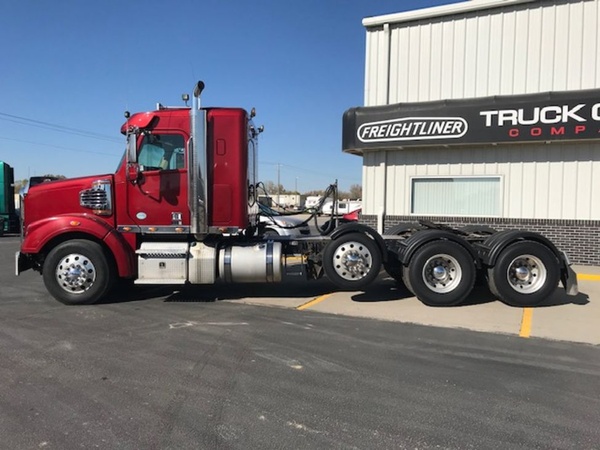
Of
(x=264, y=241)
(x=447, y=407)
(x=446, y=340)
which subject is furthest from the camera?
(x=264, y=241)

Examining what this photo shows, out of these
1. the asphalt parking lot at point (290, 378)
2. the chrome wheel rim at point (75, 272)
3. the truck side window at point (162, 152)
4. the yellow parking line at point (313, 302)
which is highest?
the truck side window at point (162, 152)

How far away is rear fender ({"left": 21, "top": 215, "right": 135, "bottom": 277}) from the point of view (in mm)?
7395

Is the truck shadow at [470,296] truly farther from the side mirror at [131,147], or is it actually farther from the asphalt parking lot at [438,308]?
the side mirror at [131,147]

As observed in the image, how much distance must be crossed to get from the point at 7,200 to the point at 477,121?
2333 cm

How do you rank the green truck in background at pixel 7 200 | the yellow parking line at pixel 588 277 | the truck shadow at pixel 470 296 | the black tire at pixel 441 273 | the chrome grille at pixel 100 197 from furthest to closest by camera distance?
the green truck in background at pixel 7 200
the yellow parking line at pixel 588 277
the truck shadow at pixel 470 296
the chrome grille at pixel 100 197
the black tire at pixel 441 273

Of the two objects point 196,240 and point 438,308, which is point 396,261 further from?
point 196,240

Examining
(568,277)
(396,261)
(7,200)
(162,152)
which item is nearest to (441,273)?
(396,261)

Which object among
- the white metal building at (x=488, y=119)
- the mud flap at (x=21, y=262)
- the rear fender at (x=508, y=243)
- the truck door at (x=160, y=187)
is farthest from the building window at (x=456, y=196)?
the mud flap at (x=21, y=262)

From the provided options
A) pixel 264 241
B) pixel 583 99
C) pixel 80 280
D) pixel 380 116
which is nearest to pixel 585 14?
pixel 583 99

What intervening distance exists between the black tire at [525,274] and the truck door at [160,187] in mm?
5021

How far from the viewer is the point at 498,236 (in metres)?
7.54

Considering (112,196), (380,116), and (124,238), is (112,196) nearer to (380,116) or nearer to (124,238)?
(124,238)

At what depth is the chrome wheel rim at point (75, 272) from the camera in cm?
739

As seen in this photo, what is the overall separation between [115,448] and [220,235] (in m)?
5.07
